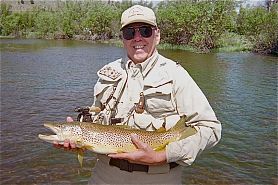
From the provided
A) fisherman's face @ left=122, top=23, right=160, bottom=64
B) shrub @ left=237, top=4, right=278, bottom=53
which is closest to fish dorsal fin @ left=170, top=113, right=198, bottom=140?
fisherman's face @ left=122, top=23, right=160, bottom=64

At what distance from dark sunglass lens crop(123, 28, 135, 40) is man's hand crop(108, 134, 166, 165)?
852 millimetres

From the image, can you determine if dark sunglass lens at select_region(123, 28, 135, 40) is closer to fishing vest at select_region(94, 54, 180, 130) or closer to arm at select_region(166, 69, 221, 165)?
fishing vest at select_region(94, 54, 180, 130)

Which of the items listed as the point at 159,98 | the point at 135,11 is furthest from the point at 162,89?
the point at 135,11

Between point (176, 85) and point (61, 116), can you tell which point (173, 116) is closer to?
point (176, 85)

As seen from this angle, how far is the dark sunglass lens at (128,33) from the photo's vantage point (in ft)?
10.1

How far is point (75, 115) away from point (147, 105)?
907 cm

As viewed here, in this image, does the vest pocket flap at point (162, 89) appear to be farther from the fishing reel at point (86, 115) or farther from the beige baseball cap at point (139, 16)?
the fishing reel at point (86, 115)

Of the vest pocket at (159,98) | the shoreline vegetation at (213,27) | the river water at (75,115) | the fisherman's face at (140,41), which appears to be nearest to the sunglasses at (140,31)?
the fisherman's face at (140,41)

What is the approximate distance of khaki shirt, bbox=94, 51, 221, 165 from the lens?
2.85 metres

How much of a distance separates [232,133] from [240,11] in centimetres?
5013

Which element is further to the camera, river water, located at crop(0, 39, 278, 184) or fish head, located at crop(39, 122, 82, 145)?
river water, located at crop(0, 39, 278, 184)

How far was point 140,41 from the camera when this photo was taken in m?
3.04

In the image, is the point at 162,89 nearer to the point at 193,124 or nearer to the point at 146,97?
the point at 146,97

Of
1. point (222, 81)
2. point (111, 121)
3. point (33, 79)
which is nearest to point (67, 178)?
point (111, 121)
